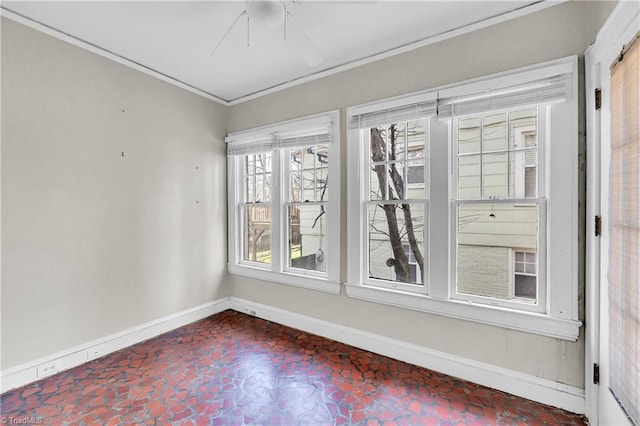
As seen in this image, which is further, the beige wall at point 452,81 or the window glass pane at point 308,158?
the window glass pane at point 308,158

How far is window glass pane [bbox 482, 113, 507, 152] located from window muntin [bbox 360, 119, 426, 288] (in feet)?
1.51

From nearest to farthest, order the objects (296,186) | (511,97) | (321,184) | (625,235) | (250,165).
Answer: (625,235) < (511,97) < (321,184) < (296,186) < (250,165)

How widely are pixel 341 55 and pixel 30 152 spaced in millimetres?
2657

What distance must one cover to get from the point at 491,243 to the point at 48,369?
364 cm

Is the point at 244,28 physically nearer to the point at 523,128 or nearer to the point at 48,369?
the point at 523,128

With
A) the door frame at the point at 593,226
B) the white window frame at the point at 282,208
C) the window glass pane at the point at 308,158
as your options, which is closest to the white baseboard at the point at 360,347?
the door frame at the point at 593,226

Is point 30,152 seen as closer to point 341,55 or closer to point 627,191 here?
point 341,55

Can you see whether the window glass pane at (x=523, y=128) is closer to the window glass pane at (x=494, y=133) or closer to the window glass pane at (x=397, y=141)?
the window glass pane at (x=494, y=133)

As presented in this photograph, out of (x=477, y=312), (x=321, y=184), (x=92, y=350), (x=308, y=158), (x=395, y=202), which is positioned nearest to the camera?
(x=477, y=312)

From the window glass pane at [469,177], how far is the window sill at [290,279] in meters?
1.43

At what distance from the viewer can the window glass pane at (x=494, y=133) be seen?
2186mm

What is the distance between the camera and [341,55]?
2.65m

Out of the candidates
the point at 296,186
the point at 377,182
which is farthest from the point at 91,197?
the point at 377,182

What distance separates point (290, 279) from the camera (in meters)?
3.19
